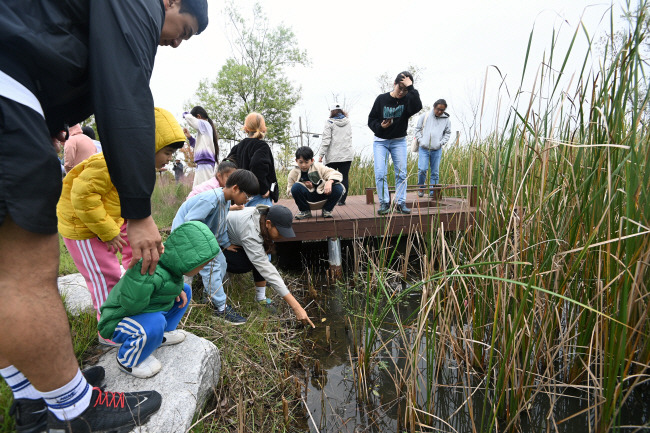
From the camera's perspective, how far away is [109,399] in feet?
4.06

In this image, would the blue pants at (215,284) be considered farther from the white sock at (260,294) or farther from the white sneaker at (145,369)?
the white sneaker at (145,369)

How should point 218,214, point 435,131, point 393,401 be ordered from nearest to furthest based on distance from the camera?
point 393,401, point 218,214, point 435,131

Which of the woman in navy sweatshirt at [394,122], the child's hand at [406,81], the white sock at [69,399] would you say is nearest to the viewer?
the white sock at [69,399]

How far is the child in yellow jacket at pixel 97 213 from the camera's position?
1.57m

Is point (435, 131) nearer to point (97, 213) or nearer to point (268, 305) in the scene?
point (268, 305)

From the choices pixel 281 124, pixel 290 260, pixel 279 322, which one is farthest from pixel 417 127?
pixel 281 124

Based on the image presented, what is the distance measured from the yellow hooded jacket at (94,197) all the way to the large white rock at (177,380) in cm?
64

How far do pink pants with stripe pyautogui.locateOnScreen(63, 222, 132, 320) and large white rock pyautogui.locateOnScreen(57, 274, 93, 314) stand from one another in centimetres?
42

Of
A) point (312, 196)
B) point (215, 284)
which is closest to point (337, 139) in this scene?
point (312, 196)

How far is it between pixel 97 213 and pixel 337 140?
3534 mm

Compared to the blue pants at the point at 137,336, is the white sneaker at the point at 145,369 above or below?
below

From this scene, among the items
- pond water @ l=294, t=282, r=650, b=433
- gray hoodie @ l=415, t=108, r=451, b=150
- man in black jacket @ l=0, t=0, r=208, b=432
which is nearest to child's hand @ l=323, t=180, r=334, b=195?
pond water @ l=294, t=282, r=650, b=433

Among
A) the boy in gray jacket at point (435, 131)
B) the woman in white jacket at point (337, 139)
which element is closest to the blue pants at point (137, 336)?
the woman in white jacket at point (337, 139)

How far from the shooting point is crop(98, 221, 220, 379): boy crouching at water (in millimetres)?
1431
